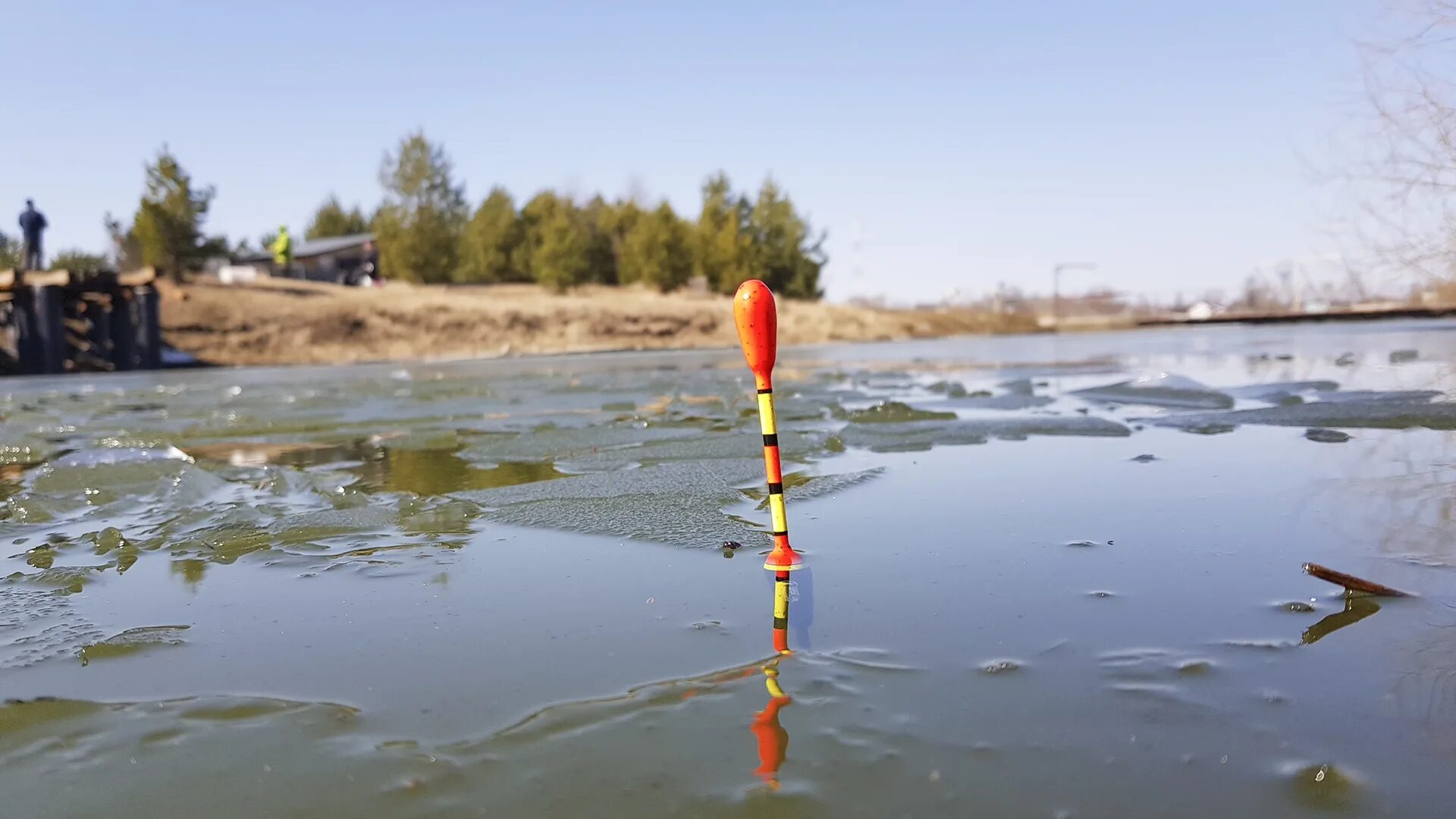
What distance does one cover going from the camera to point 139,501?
282 inches

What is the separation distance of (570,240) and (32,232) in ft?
119

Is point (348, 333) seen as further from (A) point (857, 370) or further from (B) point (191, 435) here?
(B) point (191, 435)

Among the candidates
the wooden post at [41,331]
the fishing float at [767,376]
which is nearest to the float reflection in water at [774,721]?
the fishing float at [767,376]

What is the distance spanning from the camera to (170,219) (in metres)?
51.6

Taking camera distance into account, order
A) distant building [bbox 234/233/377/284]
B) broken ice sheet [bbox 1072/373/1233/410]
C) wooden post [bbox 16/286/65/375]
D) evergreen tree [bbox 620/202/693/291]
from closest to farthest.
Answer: broken ice sheet [bbox 1072/373/1233/410] → wooden post [bbox 16/286/65/375] → evergreen tree [bbox 620/202/693/291] → distant building [bbox 234/233/377/284]

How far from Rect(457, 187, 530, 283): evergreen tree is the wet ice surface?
63.5 metres

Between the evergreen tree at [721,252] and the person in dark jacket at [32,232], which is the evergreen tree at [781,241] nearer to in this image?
the evergreen tree at [721,252]

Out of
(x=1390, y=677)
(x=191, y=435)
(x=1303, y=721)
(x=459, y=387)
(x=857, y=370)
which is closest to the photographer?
(x=1303, y=721)

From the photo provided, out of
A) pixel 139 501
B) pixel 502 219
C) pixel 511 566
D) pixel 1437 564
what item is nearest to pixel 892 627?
pixel 511 566

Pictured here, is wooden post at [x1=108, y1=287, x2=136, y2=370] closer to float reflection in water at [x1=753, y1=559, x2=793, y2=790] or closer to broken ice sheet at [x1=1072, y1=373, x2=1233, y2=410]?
broken ice sheet at [x1=1072, y1=373, x2=1233, y2=410]

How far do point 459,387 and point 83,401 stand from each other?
6.77 meters

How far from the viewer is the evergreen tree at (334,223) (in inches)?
3698

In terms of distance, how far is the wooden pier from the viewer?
32656 mm

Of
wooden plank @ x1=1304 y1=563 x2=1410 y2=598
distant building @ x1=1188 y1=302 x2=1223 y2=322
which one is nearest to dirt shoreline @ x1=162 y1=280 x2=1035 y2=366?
distant building @ x1=1188 y1=302 x2=1223 y2=322
